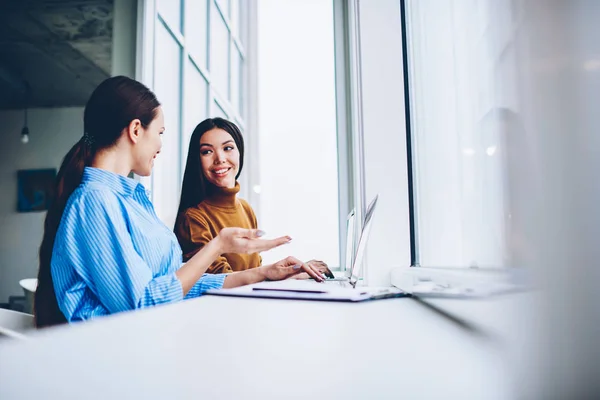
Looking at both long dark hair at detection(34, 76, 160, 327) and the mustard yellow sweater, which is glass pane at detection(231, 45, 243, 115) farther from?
long dark hair at detection(34, 76, 160, 327)

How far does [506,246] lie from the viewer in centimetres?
21

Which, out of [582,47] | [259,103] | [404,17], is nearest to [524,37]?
[582,47]

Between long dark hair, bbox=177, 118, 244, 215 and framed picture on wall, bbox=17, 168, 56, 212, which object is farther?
framed picture on wall, bbox=17, 168, 56, 212

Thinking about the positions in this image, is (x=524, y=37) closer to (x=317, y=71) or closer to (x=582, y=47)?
(x=582, y=47)

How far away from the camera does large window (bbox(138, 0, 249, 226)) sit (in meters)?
1.82

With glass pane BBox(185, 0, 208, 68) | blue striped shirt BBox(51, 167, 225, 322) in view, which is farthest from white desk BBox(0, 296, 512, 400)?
glass pane BBox(185, 0, 208, 68)

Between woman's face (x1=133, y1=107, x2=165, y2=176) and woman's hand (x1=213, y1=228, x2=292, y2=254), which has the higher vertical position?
woman's face (x1=133, y1=107, x2=165, y2=176)

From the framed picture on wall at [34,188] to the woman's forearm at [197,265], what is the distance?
12.9 ft

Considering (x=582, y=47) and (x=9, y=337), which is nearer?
(x=582, y=47)

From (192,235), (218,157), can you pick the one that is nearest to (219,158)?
(218,157)

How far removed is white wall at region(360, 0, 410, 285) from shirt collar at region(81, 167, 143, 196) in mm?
711

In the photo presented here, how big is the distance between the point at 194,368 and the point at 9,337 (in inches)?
24.3

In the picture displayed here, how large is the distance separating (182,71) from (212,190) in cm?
58

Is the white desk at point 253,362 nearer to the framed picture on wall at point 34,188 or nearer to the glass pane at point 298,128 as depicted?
the glass pane at point 298,128
